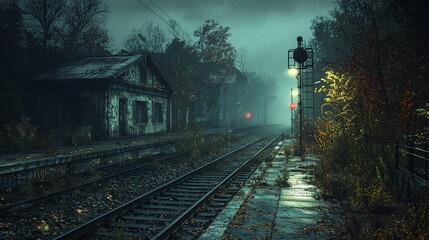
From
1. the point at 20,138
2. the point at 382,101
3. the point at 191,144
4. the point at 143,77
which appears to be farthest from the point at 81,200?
the point at 143,77

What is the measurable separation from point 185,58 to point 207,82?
478cm

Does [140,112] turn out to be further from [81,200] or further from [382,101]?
[382,101]

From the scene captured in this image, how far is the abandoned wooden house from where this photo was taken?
786 inches

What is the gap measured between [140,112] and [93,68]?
172 inches

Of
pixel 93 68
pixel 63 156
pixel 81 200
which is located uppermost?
pixel 93 68

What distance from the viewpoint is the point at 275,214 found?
643 cm

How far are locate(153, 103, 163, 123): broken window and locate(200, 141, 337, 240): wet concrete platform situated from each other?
58.5 ft

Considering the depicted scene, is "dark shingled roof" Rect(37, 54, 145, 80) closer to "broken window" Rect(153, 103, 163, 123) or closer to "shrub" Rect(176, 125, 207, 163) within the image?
"broken window" Rect(153, 103, 163, 123)

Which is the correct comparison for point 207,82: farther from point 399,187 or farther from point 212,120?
point 399,187

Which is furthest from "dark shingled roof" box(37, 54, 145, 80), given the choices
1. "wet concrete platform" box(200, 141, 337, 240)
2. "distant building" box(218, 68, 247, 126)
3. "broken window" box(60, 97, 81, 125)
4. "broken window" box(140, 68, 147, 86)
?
"distant building" box(218, 68, 247, 126)

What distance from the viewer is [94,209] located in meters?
7.25

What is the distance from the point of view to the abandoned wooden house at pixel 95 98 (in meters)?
20.0

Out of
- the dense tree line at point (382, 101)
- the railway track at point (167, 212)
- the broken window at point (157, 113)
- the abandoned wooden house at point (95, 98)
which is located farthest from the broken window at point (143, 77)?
the dense tree line at point (382, 101)

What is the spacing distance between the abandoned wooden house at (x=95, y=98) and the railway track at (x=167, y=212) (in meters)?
11.0
